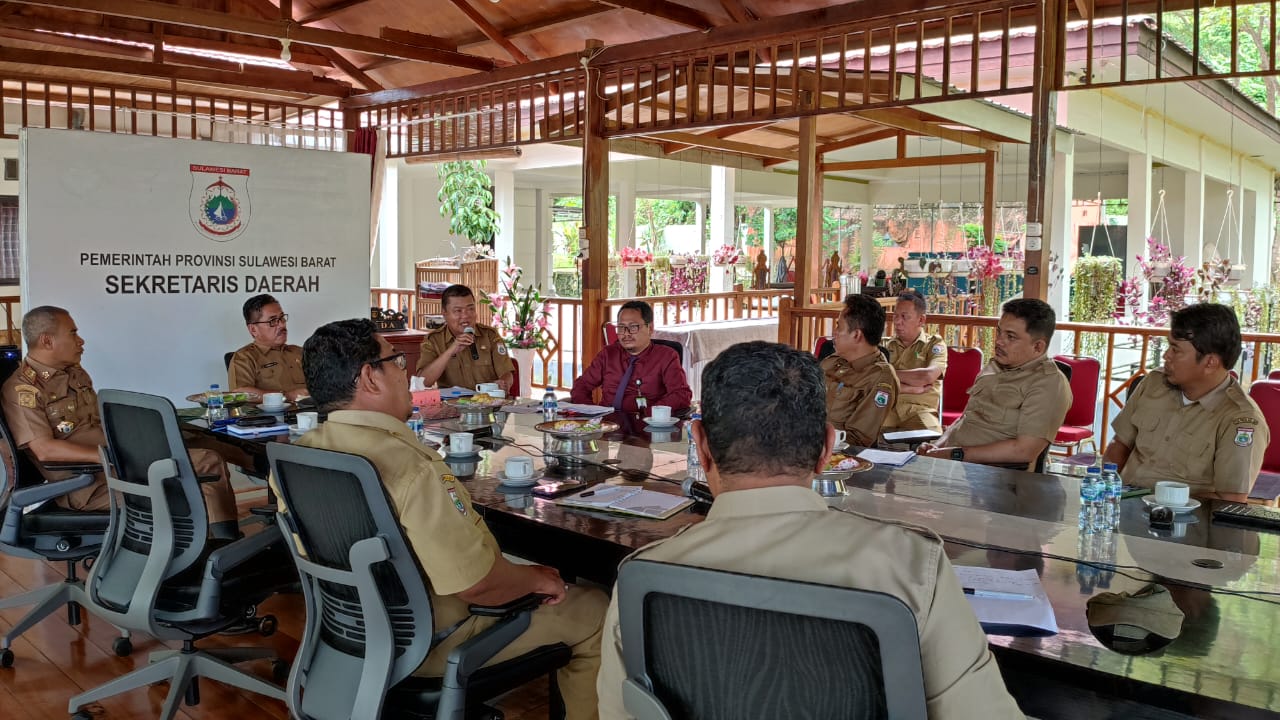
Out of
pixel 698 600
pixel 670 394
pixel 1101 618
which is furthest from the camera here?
pixel 670 394

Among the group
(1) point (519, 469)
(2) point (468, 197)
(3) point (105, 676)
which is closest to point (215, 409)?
(3) point (105, 676)

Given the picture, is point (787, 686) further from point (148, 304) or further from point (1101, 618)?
point (148, 304)

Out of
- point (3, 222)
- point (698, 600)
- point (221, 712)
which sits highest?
point (3, 222)

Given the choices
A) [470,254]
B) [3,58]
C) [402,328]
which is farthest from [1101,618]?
[470,254]

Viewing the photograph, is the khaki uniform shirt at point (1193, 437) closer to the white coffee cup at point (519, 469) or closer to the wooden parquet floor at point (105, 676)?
the white coffee cup at point (519, 469)

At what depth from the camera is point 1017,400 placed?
3.57 metres

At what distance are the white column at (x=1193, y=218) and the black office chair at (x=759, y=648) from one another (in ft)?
36.3

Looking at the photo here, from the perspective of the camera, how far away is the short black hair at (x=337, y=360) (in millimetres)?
2260

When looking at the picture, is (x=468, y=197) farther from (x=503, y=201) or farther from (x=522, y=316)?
(x=522, y=316)

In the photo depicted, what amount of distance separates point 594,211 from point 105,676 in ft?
13.9

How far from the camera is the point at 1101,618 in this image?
1673mm

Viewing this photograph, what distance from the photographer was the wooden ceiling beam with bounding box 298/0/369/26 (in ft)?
24.5

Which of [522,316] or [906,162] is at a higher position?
[906,162]

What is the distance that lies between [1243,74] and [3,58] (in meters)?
7.13
